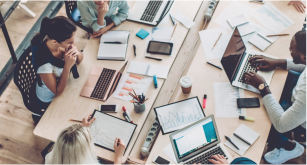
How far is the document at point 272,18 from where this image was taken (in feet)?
6.91

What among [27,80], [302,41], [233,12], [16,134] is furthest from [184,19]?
[16,134]

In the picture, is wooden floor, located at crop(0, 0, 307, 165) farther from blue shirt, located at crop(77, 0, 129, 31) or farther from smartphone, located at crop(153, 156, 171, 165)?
smartphone, located at crop(153, 156, 171, 165)

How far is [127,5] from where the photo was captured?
221 cm

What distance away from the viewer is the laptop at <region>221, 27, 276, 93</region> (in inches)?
71.3

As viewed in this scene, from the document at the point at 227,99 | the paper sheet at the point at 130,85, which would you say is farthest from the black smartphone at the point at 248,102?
the paper sheet at the point at 130,85

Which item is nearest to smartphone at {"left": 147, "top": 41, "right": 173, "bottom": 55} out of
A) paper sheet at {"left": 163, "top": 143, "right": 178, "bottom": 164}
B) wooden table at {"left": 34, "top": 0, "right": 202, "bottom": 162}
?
wooden table at {"left": 34, "top": 0, "right": 202, "bottom": 162}

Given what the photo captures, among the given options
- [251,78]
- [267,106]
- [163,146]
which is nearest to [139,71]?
[163,146]

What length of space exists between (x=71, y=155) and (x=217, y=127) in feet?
3.05

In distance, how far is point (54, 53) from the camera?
186cm

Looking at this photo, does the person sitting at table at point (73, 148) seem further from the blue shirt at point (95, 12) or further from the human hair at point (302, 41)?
the human hair at point (302, 41)

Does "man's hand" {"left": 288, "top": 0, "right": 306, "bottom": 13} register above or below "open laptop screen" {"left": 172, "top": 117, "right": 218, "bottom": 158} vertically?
above

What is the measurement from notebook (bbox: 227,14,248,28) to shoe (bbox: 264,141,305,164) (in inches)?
41.7

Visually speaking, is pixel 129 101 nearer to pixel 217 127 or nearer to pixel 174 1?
pixel 217 127

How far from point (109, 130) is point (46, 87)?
69 centimetres
